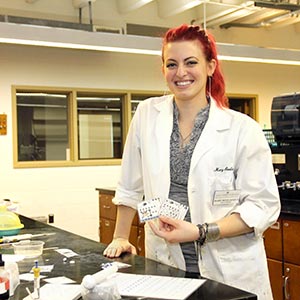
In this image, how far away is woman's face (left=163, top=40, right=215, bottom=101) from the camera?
1703mm

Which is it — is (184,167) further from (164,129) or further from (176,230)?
(176,230)

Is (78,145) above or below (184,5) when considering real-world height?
below

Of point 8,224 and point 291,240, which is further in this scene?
point 291,240

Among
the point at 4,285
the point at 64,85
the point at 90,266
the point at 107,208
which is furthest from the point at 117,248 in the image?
the point at 64,85

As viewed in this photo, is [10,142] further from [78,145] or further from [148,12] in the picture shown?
[148,12]

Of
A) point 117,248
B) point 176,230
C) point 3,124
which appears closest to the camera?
point 176,230

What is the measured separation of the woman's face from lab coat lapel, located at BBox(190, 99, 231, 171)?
0.10 m

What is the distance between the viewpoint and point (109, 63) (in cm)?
620

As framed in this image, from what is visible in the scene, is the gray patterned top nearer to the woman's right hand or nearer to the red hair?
the red hair

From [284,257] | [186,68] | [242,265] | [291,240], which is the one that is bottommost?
[284,257]

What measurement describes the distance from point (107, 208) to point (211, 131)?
10.9ft

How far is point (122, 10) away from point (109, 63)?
661 mm

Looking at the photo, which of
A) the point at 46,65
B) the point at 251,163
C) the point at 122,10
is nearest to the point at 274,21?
the point at 122,10

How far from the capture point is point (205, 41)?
5.73ft
